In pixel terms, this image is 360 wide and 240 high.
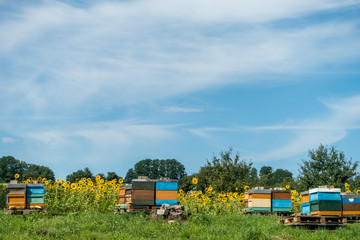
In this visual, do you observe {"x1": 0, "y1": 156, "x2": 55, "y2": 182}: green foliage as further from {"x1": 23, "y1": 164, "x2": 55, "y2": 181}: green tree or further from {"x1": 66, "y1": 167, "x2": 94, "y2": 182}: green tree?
{"x1": 66, "y1": 167, "x2": 94, "y2": 182}: green tree

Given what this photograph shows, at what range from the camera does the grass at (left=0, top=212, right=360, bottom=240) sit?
12070mm

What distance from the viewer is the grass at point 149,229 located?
39.6 feet

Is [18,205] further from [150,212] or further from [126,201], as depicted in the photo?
[150,212]

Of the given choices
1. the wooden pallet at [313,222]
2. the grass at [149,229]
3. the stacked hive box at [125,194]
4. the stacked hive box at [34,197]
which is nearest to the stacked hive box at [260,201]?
the grass at [149,229]

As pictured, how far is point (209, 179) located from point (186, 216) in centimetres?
1914

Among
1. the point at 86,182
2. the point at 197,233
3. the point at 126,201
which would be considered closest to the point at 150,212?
the point at 126,201

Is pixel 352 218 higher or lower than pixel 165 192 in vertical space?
lower

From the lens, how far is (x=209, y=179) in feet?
111

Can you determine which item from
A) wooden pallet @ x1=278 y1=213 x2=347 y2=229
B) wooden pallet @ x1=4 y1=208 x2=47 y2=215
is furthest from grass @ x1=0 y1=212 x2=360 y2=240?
wooden pallet @ x1=4 y1=208 x2=47 y2=215

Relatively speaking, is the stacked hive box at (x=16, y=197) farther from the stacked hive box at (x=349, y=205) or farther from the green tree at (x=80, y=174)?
the green tree at (x=80, y=174)

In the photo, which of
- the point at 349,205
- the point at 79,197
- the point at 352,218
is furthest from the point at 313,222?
the point at 79,197

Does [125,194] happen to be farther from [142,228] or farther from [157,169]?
[157,169]

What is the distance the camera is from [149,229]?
12891mm

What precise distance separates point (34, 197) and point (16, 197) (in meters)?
0.68
